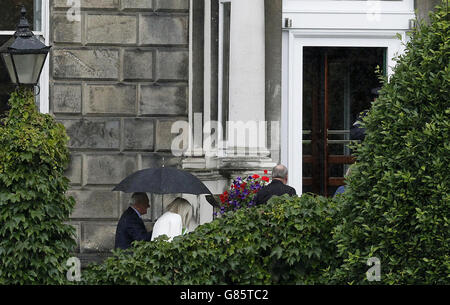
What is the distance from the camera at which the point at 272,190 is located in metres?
10.9

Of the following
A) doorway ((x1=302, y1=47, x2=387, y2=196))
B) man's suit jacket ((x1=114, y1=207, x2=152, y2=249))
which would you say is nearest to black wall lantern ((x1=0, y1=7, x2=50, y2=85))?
man's suit jacket ((x1=114, y1=207, x2=152, y2=249))

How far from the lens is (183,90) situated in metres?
13.5

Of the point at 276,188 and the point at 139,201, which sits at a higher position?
the point at 276,188

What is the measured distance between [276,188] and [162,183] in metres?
1.37

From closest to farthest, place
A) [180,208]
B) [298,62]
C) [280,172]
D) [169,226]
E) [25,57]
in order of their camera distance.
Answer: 1. [25,57]
2. [169,226]
3. [180,208]
4. [280,172]
5. [298,62]

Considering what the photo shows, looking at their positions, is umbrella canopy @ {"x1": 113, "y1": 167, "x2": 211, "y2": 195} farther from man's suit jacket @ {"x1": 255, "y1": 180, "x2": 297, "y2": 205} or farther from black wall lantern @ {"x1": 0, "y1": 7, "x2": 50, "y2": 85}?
black wall lantern @ {"x1": 0, "y1": 7, "x2": 50, "y2": 85}

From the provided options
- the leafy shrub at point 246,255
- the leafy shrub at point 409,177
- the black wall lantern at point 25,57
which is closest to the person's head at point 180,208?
the leafy shrub at point 246,255

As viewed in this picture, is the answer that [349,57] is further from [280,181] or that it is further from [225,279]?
[225,279]

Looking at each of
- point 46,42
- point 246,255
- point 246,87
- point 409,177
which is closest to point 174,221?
point 246,255

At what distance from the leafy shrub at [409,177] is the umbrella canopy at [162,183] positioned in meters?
3.06

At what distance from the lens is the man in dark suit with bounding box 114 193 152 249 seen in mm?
10164

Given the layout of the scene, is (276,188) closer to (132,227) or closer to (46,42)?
(132,227)
